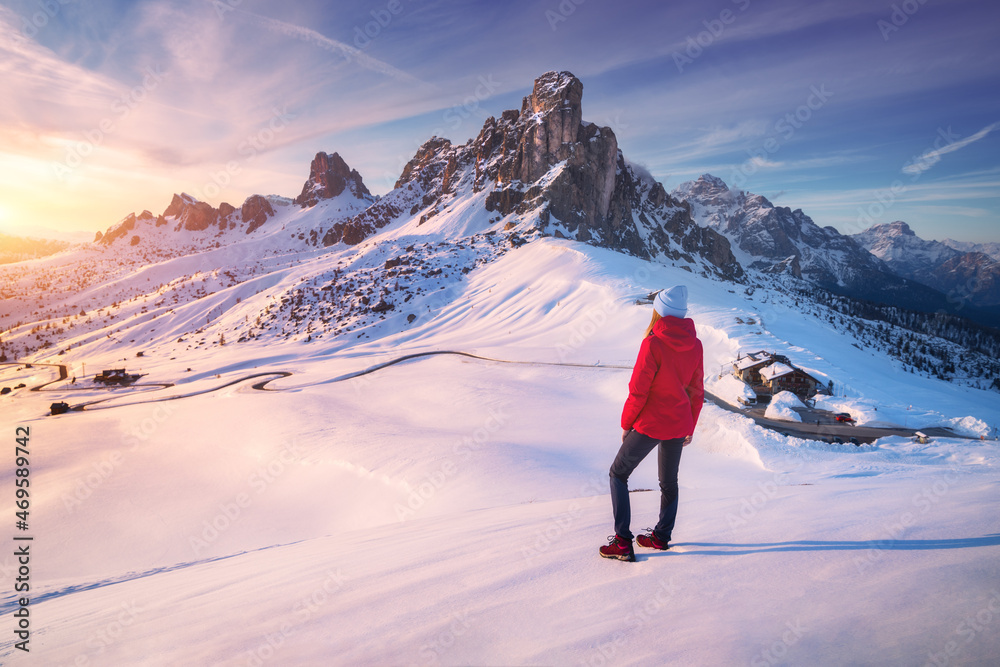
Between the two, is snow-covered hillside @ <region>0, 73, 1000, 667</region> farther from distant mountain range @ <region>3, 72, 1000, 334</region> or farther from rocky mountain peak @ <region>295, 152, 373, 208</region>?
rocky mountain peak @ <region>295, 152, 373, 208</region>

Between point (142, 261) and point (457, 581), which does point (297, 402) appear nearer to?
point (457, 581)

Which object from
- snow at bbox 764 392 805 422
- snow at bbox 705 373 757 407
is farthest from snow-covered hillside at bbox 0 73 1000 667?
snow at bbox 764 392 805 422

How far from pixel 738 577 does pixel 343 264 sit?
75749 mm

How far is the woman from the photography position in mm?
3967

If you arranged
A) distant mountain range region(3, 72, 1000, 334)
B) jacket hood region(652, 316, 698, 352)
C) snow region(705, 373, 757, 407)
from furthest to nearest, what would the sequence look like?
distant mountain range region(3, 72, 1000, 334), snow region(705, 373, 757, 407), jacket hood region(652, 316, 698, 352)

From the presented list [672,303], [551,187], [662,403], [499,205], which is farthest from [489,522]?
[499,205]

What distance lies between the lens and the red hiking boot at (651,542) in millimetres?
4465

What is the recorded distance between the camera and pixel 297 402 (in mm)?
18266

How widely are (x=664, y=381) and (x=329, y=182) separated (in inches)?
7521

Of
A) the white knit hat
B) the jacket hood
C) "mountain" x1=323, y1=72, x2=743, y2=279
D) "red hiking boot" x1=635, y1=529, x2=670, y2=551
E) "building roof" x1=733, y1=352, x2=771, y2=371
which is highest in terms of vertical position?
"mountain" x1=323, y1=72, x2=743, y2=279

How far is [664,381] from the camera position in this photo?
398cm

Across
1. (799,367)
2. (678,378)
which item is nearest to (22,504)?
(678,378)

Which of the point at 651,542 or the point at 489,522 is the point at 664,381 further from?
the point at 489,522

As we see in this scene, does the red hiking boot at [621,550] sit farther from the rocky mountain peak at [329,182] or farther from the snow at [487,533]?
the rocky mountain peak at [329,182]
